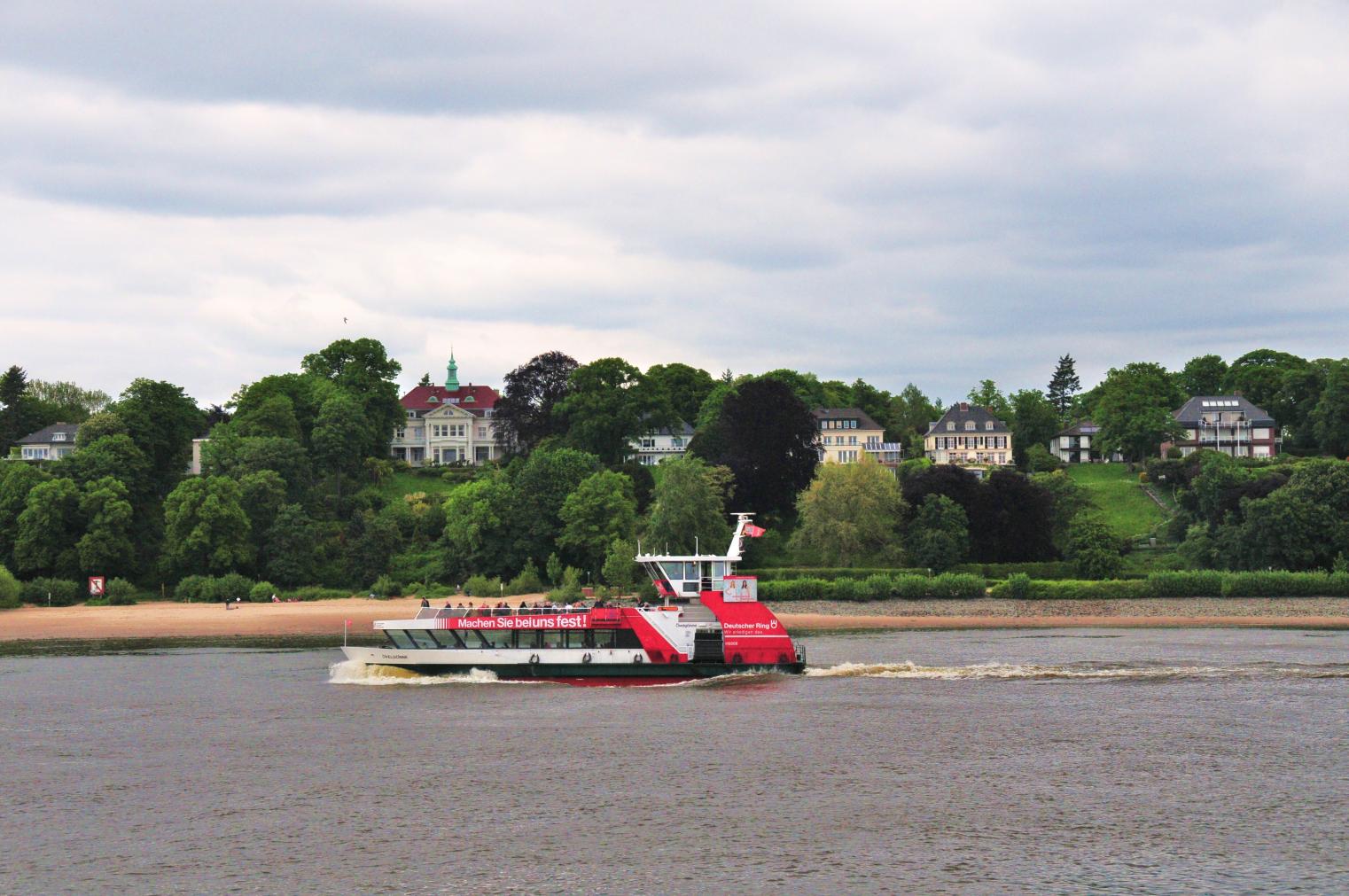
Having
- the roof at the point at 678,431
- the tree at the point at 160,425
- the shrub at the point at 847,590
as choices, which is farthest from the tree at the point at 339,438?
the shrub at the point at 847,590

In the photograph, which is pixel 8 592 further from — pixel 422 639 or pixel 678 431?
pixel 678 431

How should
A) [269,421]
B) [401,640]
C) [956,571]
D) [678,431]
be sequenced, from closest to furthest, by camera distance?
[401,640]
[956,571]
[269,421]
[678,431]

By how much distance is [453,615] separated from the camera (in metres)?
59.0

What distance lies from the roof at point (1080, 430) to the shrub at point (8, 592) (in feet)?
433

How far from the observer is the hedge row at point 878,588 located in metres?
98.1

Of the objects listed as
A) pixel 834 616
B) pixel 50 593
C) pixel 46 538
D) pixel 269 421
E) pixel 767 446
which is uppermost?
pixel 269 421

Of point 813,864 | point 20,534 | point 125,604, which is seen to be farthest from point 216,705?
point 20,534

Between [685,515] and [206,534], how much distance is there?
126ft

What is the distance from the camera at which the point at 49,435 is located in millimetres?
164000

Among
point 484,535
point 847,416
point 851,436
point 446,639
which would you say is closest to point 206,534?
point 484,535

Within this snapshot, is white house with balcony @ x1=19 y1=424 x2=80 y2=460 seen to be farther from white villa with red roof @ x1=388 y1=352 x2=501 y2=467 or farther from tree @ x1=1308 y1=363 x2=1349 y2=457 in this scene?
tree @ x1=1308 y1=363 x2=1349 y2=457

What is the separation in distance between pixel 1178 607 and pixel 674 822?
7177cm

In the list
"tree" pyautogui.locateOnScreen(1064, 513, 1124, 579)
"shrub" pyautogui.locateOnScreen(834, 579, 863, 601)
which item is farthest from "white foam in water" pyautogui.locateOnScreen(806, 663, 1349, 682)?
"tree" pyautogui.locateOnScreen(1064, 513, 1124, 579)

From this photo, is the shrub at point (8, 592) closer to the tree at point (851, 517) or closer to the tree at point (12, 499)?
the tree at point (12, 499)
